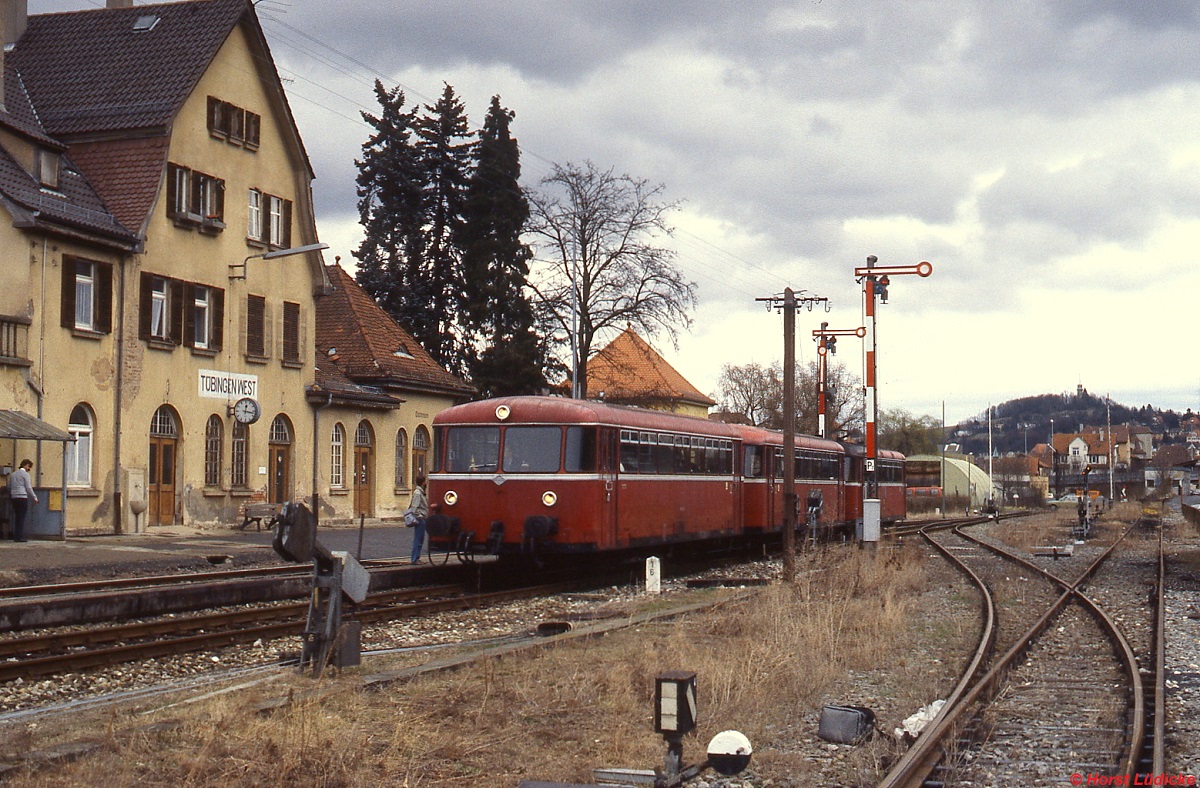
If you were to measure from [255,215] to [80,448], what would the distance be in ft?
29.2

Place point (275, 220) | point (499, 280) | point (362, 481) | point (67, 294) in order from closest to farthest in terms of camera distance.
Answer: point (67, 294) < point (275, 220) < point (362, 481) < point (499, 280)

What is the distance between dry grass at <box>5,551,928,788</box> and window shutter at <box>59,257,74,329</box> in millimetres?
19021

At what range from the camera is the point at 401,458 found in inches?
1676

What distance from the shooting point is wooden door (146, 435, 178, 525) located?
105 feet

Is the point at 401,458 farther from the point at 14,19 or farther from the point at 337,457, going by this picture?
the point at 14,19

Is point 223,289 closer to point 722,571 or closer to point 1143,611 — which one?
point 722,571

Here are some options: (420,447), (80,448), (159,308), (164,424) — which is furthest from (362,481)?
(80,448)

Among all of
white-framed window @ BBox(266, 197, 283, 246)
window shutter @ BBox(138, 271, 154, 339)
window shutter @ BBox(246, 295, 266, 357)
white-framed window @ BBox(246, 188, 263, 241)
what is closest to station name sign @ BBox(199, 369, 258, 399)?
window shutter @ BBox(246, 295, 266, 357)

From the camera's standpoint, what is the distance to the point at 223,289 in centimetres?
3469

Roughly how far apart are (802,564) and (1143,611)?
18.5 ft

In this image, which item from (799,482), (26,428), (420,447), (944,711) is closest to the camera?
(944,711)

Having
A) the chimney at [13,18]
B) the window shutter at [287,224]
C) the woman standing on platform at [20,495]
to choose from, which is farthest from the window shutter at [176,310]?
the chimney at [13,18]

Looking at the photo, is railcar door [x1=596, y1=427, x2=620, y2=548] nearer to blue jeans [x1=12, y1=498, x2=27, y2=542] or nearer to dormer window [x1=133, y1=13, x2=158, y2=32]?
blue jeans [x1=12, y1=498, x2=27, y2=542]

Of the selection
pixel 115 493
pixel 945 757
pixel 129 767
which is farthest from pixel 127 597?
pixel 115 493
